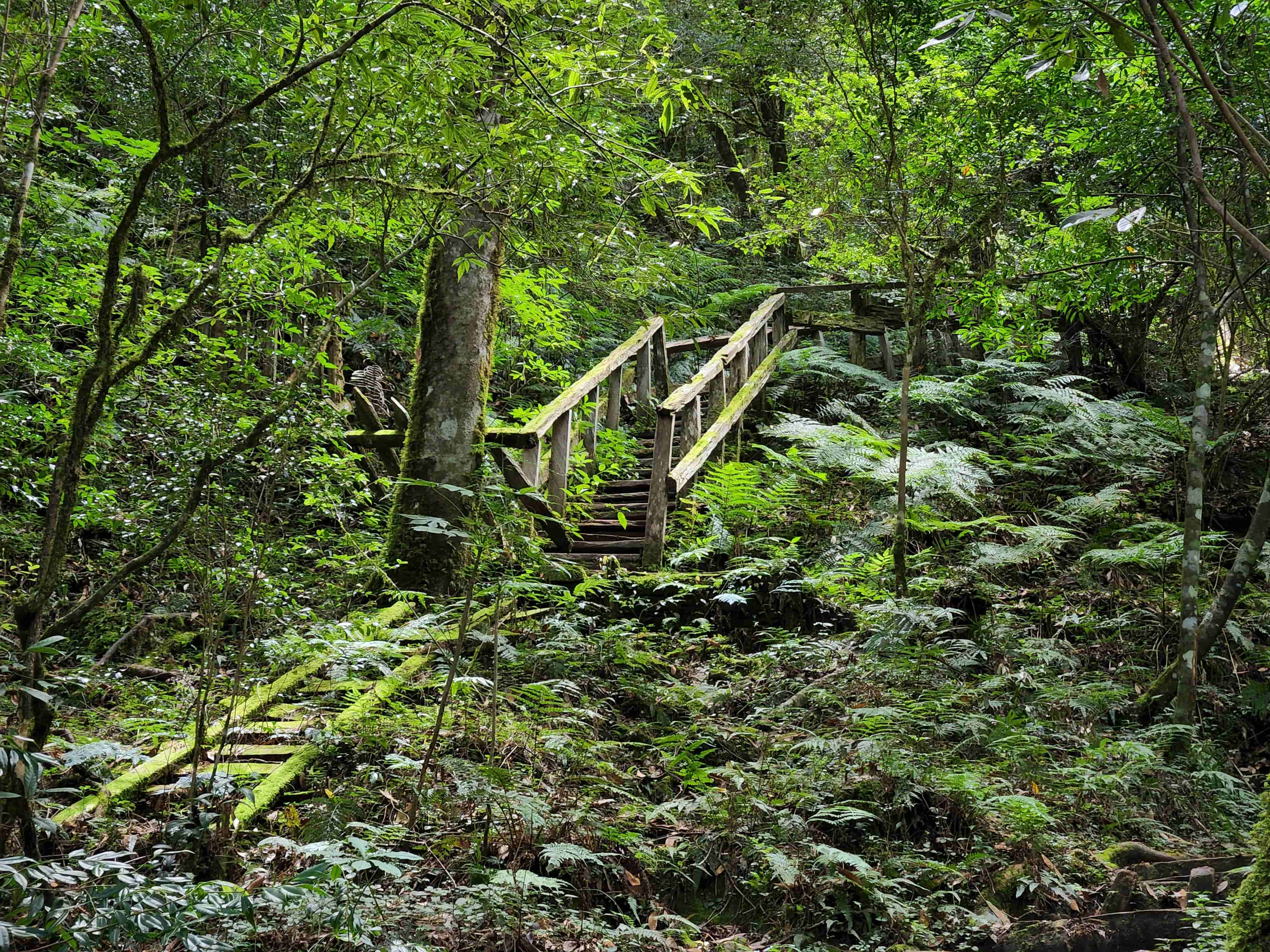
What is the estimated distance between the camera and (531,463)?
725cm

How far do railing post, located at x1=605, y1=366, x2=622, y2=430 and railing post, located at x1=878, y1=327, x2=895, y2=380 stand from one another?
501 centimetres

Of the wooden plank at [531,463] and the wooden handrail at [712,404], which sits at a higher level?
the wooden handrail at [712,404]

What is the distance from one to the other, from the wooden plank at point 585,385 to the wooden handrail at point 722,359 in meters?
0.65

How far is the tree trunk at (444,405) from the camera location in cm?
650

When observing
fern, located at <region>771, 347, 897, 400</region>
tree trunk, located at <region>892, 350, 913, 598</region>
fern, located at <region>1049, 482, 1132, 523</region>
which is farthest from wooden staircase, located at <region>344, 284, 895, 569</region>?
fern, located at <region>1049, 482, 1132, 523</region>

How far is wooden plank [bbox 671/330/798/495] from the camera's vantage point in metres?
7.84

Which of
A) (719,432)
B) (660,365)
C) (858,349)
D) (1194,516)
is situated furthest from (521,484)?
(858,349)

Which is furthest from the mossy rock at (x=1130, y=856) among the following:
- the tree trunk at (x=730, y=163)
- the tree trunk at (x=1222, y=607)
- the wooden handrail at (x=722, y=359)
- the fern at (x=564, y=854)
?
the tree trunk at (x=730, y=163)

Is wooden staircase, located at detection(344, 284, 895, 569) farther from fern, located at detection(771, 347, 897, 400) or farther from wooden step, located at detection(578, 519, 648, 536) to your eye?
fern, located at detection(771, 347, 897, 400)

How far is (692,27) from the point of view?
1451cm

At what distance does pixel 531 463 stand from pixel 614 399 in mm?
2115

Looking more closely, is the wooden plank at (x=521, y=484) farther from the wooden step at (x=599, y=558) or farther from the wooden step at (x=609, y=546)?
the wooden step at (x=609, y=546)

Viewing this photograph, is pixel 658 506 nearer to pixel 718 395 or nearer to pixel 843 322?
pixel 718 395

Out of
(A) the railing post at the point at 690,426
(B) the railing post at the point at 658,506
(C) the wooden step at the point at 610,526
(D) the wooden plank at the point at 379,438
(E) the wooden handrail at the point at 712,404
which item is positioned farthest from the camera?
(A) the railing post at the point at 690,426
